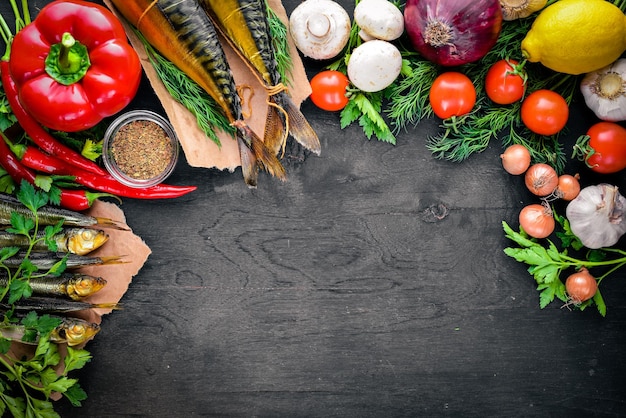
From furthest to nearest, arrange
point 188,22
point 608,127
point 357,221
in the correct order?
point 357,221
point 608,127
point 188,22

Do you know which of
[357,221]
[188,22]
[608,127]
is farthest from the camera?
[357,221]

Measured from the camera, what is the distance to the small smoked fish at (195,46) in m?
1.46

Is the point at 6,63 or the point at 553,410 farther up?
the point at 6,63

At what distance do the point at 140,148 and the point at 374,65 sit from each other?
2.28 ft

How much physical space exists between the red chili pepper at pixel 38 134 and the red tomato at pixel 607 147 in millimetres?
1396

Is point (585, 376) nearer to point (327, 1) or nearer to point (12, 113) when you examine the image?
point (327, 1)

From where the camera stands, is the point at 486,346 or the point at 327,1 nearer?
the point at 327,1

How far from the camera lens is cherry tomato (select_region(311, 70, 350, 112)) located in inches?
61.6

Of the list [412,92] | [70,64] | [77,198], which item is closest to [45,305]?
[77,198]

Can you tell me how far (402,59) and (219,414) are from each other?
46.3 inches

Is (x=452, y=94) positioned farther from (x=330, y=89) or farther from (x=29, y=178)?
(x=29, y=178)

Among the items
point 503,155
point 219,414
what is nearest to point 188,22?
point 503,155

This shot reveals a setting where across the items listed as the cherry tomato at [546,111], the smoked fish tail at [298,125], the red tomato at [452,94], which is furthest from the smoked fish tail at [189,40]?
the cherry tomato at [546,111]

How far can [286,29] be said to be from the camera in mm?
1595
